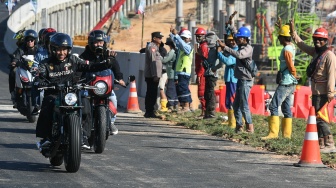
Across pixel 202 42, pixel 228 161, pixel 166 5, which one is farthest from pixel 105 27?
pixel 228 161

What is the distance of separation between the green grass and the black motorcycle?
346cm

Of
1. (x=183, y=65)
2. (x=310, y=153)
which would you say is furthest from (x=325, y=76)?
(x=183, y=65)

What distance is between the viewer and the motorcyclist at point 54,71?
13.1 metres

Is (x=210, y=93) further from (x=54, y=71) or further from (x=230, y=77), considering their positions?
(x=54, y=71)

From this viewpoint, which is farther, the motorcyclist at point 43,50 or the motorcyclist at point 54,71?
the motorcyclist at point 43,50

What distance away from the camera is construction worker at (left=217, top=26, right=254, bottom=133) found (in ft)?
56.8

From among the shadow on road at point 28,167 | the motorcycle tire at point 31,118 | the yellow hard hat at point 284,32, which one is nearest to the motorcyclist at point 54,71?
the shadow on road at point 28,167

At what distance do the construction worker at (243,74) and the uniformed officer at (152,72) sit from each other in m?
4.28

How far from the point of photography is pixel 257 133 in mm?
17906

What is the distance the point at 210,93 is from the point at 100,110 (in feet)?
19.6

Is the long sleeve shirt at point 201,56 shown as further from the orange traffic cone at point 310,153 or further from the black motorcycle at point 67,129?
the black motorcycle at point 67,129

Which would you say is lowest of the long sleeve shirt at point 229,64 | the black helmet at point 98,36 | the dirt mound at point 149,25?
the dirt mound at point 149,25

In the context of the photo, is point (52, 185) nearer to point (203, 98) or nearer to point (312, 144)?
point (312, 144)

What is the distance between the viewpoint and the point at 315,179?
12664mm
